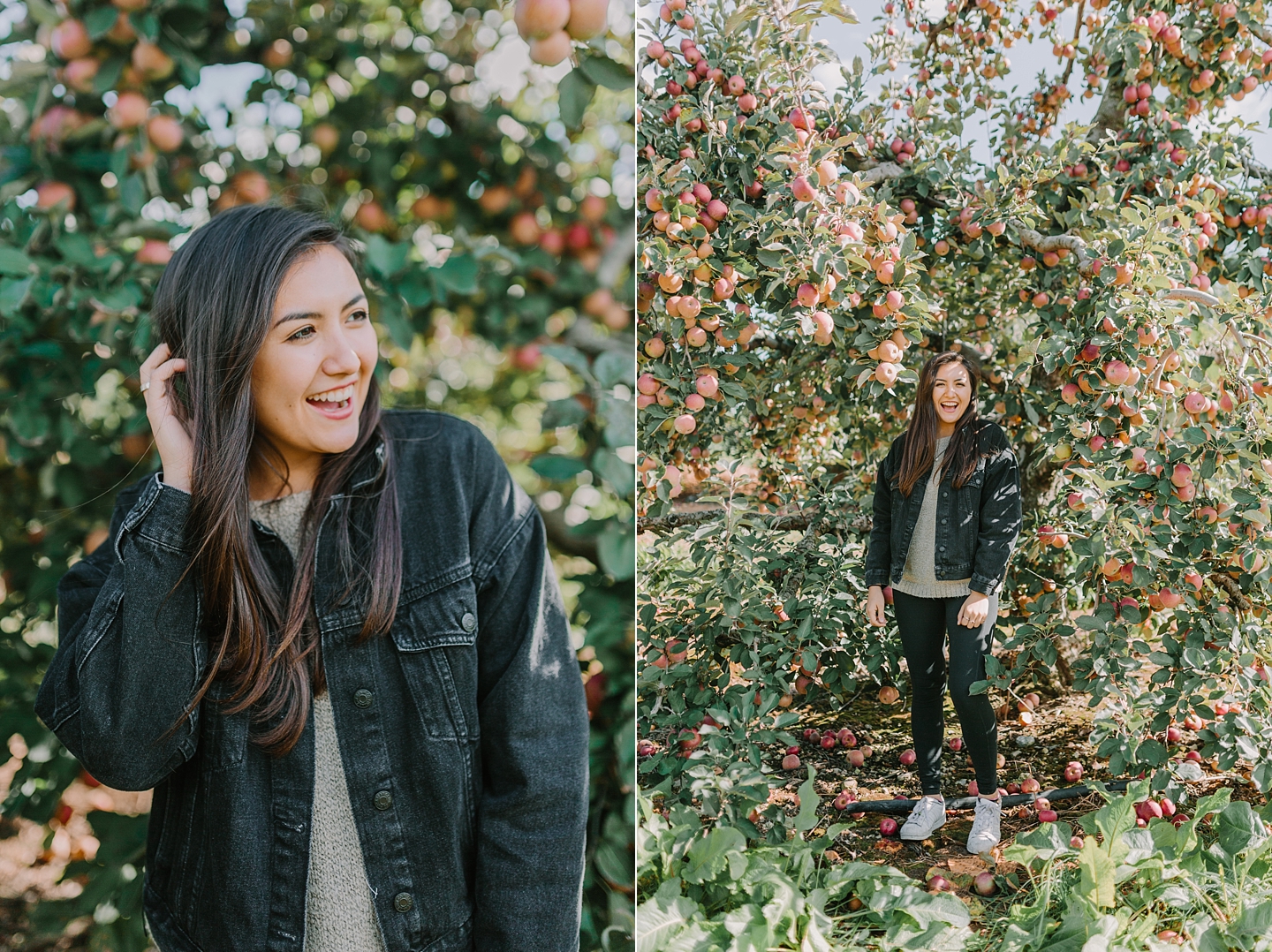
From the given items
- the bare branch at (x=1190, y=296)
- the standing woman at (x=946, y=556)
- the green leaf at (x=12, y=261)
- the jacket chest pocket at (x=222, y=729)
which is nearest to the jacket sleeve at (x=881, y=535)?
the standing woman at (x=946, y=556)

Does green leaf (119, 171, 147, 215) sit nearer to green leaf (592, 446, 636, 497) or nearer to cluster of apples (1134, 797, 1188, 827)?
green leaf (592, 446, 636, 497)

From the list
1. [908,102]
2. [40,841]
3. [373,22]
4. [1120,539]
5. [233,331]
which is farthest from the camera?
[908,102]

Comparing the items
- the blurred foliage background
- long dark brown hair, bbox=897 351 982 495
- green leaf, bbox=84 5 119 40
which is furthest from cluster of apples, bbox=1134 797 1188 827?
green leaf, bbox=84 5 119 40

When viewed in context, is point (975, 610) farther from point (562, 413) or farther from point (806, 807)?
point (562, 413)

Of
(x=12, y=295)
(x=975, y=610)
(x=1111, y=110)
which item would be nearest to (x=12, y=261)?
(x=12, y=295)

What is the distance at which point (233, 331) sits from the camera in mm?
887

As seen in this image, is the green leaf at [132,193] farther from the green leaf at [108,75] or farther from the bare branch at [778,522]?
the bare branch at [778,522]

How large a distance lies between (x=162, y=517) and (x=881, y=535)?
1518mm

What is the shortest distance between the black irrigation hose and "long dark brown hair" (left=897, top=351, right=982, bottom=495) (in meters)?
0.76

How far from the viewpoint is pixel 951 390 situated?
1830 millimetres

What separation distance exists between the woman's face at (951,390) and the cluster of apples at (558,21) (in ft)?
3.60

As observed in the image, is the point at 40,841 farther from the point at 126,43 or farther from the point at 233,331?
the point at 126,43

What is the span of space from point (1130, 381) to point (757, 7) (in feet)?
3.56

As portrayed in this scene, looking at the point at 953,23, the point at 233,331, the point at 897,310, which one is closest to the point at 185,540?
the point at 233,331
